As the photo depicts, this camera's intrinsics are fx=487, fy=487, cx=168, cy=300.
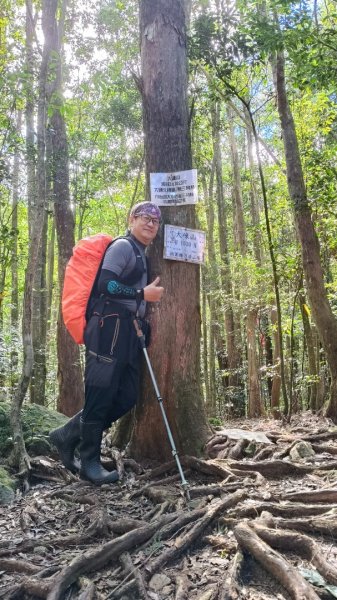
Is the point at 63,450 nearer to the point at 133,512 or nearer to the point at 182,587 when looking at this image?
the point at 133,512

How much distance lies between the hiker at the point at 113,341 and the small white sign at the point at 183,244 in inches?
11.0

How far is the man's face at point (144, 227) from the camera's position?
4523 mm

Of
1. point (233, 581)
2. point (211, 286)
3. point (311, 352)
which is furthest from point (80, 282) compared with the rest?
point (211, 286)

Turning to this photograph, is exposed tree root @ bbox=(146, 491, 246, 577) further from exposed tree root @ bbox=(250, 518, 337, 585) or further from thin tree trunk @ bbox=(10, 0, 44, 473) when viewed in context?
thin tree trunk @ bbox=(10, 0, 44, 473)

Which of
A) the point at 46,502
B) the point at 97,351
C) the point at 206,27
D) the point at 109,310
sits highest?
the point at 206,27

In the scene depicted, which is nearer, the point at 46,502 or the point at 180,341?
the point at 46,502

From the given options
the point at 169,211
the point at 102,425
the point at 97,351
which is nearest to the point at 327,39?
the point at 169,211

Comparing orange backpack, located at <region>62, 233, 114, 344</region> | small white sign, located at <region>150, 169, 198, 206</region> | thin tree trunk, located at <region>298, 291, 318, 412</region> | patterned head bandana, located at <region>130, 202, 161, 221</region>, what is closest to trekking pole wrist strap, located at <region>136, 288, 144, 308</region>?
orange backpack, located at <region>62, 233, 114, 344</region>

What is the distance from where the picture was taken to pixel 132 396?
14.9 feet

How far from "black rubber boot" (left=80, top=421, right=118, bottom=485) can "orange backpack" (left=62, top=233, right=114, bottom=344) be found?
0.79m

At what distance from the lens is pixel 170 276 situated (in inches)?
191

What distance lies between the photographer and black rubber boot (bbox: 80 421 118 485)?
169 inches

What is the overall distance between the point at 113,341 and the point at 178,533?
170 centimetres

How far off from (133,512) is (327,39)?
6507 mm
